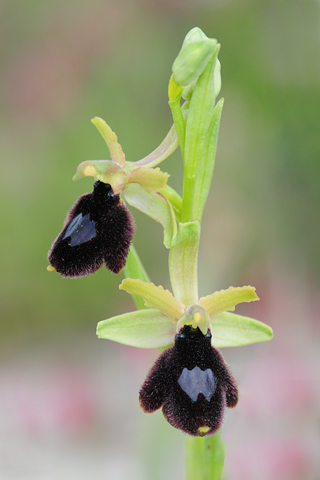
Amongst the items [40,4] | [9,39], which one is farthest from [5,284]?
[40,4]

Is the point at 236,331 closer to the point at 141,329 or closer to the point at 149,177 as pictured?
the point at 141,329

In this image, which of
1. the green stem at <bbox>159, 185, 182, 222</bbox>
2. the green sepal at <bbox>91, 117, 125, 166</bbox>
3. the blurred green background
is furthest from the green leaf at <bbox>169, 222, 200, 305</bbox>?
the blurred green background

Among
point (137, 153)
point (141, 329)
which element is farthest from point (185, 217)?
point (137, 153)

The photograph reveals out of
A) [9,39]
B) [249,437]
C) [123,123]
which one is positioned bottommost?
[249,437]

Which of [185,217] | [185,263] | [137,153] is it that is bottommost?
[185,263]

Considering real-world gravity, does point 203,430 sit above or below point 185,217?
below

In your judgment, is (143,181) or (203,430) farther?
(143,181)

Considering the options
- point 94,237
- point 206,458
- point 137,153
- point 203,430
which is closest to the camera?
point 203,430

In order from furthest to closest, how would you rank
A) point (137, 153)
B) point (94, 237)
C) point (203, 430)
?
point (137, 153)
point (94, 237)
point (203, 430)

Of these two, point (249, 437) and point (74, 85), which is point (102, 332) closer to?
point (249, 437)
